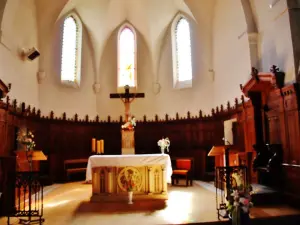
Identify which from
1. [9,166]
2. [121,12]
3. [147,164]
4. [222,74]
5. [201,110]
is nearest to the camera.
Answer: [9,166]

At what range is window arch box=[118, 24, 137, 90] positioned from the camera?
43.2ft

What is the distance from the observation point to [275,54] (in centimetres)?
734

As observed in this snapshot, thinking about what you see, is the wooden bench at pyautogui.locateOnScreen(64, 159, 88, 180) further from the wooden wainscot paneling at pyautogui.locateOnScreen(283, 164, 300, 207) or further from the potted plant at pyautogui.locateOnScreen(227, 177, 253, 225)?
the potted plant at pyautogui.locateOnScreen(227, 177, 253, 225)

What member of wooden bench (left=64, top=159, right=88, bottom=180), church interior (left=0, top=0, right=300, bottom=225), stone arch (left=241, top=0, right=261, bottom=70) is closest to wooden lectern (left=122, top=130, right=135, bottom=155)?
church interior (left=0, top=0, right=300, bottom=225)

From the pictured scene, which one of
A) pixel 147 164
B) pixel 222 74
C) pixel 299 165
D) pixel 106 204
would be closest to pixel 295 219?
pixel 299 165

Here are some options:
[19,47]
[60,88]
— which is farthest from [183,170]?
[19,47]

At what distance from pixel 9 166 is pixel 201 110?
7.96 metres

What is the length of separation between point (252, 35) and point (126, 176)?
5.54 m

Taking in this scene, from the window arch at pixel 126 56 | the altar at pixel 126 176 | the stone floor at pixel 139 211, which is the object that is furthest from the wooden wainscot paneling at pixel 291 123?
the window arch at pixel 126 56

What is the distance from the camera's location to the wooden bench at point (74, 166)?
1084 cm

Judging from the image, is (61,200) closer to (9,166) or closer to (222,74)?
(9,166)

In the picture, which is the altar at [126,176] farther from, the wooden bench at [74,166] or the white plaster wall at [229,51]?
the white plaster wall at [229,51]

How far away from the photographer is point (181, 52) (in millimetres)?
12914

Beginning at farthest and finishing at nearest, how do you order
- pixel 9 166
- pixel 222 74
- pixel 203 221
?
pixel 222 74 → pixel 9 166 → pixel 203 221
